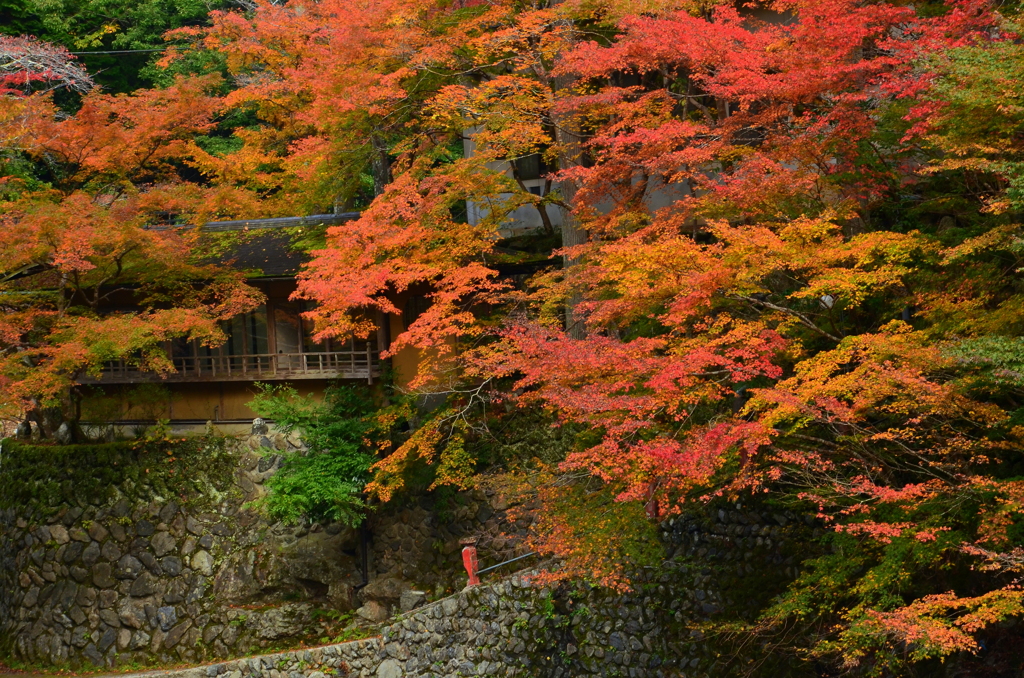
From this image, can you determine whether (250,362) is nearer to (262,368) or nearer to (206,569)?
(262,368)

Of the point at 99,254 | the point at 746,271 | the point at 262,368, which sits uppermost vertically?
the point at 746,271

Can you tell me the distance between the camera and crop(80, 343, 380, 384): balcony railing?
19688 millimetres

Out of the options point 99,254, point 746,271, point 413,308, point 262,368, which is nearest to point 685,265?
point 746,271

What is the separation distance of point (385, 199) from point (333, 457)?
15.9 feet

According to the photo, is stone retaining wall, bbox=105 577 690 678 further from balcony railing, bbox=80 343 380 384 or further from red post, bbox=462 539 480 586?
balcony railing, bbox=80 343 380 384

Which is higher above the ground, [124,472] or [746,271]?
[746,271]

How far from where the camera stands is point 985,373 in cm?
955

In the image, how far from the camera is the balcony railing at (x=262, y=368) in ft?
64.6

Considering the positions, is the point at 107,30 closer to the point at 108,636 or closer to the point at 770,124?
the point at 108,636

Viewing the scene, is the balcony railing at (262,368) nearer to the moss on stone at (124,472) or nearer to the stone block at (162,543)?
the moss on stone at (124,472)

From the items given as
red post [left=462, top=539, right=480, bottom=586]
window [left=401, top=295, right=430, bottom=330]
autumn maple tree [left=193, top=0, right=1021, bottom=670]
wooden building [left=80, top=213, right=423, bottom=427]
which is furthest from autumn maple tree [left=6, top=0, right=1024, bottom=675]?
red post [left=462, top=539, right=480, bottom=586]

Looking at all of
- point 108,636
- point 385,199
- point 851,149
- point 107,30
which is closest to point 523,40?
point 385,199

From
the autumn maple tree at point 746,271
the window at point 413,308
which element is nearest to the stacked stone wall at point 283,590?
the autumn maple tree at point 746,271

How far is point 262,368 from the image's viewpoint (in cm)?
2086
